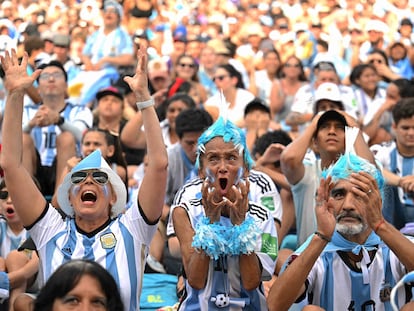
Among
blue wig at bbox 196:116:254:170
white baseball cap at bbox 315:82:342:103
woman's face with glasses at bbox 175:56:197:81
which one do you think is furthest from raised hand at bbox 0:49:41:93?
woman's face with glasses at bbox 175:56:197:81

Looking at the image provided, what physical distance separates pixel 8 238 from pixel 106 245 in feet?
6.72

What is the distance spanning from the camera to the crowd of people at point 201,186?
527 cm

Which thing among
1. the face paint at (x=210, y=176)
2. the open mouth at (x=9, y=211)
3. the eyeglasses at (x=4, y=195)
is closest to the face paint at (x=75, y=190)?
the face paint at (x=210, y=176)

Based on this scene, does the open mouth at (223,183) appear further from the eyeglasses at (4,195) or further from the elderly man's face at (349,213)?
the eyeglasses at (4,195)

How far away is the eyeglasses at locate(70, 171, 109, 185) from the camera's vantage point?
5586mm

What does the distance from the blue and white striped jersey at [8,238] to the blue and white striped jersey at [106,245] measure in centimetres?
178

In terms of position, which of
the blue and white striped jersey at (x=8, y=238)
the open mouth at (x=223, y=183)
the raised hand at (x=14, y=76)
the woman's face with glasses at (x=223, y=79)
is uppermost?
the woman's face with glasses at (x=223, y=79)

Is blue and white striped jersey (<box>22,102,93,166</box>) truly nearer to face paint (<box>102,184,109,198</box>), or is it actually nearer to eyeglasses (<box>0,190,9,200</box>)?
eyeglasses (<box>0,190,9,200</box>)

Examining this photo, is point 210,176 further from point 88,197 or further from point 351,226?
point 351,226

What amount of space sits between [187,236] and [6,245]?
2137 millimetres

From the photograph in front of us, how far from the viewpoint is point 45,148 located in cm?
912

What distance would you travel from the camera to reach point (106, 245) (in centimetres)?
537

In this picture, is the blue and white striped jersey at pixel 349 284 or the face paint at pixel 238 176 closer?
the face paint at pixel 238 176

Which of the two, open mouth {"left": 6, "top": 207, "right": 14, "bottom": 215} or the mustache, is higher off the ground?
the mustache
